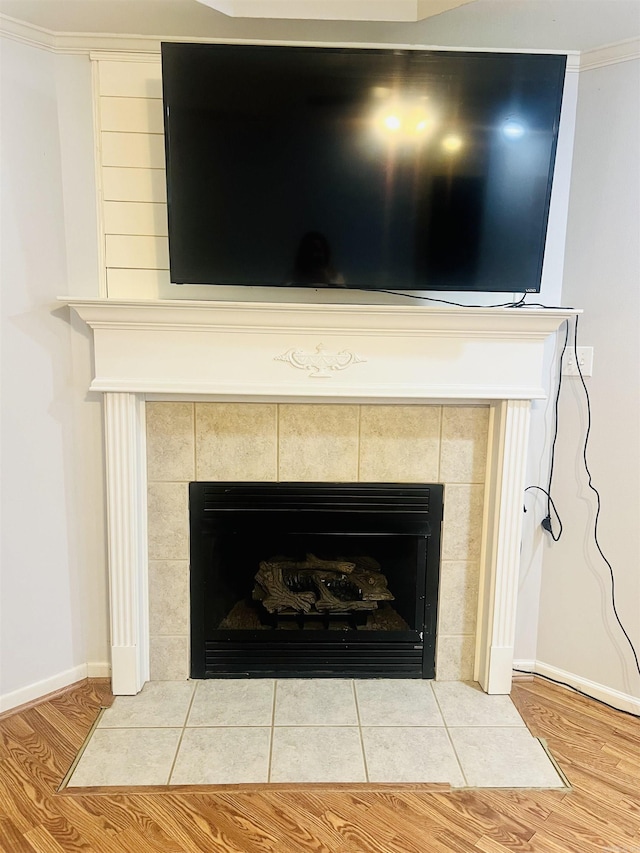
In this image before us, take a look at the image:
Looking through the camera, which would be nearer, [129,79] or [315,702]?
[129,79]

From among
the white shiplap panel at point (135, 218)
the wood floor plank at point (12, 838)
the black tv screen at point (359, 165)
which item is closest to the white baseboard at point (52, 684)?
the wood floor plank at point (12, 838)

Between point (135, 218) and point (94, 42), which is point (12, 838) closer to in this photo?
point (135, 218)

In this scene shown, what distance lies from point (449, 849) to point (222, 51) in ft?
7.42

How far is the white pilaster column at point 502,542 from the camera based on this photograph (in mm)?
2043

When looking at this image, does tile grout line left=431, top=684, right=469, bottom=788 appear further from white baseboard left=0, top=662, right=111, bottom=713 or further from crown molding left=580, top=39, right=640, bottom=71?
crown molding left=580, top=39, right=640, bottom=71

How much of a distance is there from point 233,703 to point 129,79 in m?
2.09

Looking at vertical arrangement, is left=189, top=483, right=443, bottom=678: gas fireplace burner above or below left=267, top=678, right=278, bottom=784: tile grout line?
above

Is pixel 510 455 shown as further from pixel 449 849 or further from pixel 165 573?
pixel 165 573

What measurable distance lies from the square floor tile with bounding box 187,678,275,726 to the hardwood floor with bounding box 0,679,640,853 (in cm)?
29

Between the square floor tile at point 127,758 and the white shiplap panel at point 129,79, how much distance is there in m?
2.04

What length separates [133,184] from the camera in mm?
1974

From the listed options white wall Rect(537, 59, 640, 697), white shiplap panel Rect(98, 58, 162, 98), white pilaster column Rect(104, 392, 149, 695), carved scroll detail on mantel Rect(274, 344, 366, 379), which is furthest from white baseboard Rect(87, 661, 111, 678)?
white shiplap panel Rect(98, 58, 162, 98)

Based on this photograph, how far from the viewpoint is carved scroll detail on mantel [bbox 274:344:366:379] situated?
1.95 meters

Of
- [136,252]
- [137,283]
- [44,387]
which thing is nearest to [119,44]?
[136,252]
